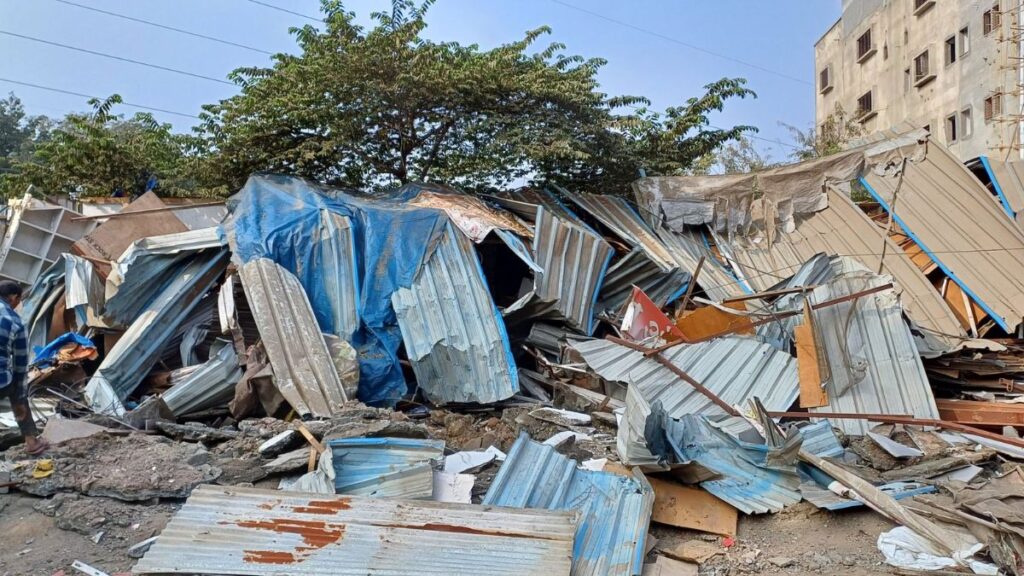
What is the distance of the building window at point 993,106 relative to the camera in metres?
16.8

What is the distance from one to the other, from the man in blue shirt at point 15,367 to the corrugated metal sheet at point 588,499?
2.78 metres

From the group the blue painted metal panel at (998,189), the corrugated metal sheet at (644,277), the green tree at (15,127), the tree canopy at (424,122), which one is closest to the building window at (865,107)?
the tree canopy at (424,122)

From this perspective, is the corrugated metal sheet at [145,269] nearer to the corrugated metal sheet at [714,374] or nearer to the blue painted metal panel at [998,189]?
the corrugated metal sheet at [714,374]

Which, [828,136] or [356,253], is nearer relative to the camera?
→ [356,253]

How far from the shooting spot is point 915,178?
8266 mm

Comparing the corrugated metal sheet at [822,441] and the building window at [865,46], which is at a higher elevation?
the building window at [865,46]

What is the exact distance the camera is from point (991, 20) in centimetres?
1688

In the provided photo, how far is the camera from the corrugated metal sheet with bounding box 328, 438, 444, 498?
366cm

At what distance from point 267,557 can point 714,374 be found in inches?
152

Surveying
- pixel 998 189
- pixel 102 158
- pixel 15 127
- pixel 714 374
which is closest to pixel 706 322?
pixel 714 374

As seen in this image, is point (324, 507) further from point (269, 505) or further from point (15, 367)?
point (15, 367)

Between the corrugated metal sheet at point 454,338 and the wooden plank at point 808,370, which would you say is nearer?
the wooden plank at point 808,370

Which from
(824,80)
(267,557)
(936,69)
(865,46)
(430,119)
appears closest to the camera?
(267,557)

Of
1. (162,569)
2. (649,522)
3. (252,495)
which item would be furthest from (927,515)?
(162,569)
